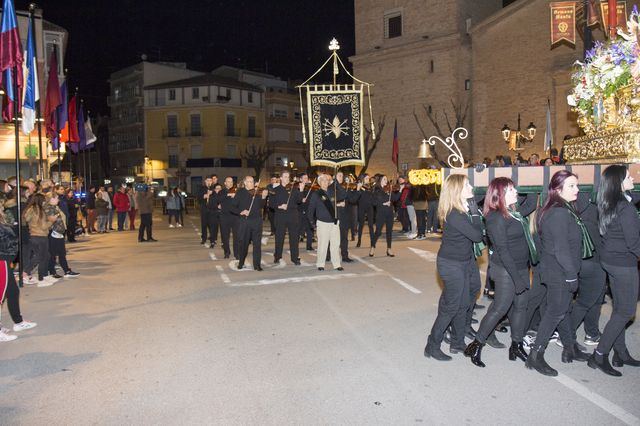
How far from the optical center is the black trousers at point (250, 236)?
479 inches

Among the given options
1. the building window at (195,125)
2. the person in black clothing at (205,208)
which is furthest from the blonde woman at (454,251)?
the building window at (195,125)

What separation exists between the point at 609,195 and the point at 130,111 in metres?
69.7

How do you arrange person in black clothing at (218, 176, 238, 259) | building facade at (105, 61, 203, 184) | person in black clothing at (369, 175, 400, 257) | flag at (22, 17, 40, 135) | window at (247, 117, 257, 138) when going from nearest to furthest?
flag at (22, 17, 40, 135)
person in black clothing at (369, 175, 400, 257)
person in black clothing at (218, 176, 238, 259)
building facade at (105, 61, 203, 184)
window at (247, 117, 257, 138)

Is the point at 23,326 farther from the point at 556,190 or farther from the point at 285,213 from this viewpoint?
the point at 285,213

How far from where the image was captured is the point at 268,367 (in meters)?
5.68

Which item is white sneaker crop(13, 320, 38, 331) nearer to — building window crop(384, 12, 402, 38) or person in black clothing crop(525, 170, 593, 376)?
person in black clothing crop(525, 170, 593, 376)

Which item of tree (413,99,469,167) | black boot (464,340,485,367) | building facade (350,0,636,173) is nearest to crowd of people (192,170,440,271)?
black boot (464,340,485,367)

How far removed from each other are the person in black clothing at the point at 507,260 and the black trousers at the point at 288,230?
290 inches

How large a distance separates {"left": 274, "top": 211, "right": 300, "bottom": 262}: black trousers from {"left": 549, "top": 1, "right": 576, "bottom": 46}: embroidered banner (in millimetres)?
11003

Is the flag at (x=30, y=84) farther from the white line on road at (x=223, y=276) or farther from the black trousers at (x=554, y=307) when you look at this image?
the black trousers at (x=554, y=307)

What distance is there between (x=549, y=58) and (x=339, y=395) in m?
31.1

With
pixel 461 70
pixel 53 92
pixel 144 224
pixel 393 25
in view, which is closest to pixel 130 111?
pixel 393 25

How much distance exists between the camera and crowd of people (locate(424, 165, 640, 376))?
210 inches

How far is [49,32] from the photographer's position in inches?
1443
